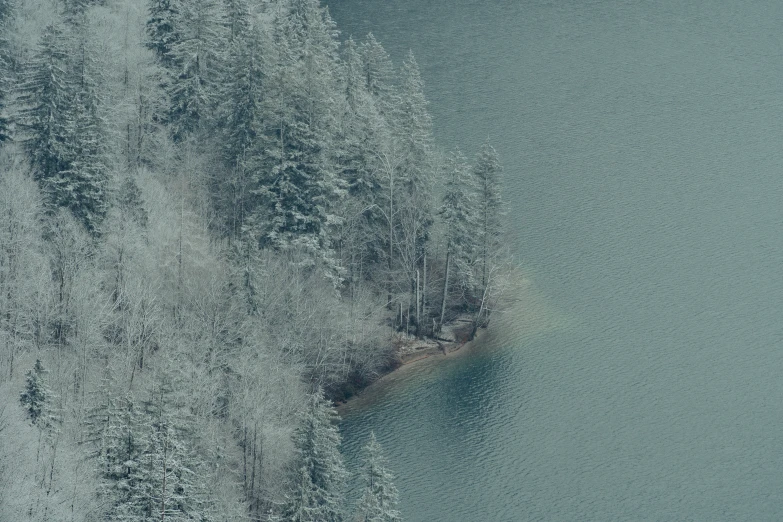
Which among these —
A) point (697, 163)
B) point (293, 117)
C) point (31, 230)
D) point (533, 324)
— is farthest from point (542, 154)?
point (31, 230)

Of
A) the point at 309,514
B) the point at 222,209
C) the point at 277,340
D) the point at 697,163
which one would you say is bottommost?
the point at 309,514

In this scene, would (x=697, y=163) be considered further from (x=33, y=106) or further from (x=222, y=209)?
(x=33, y=106)

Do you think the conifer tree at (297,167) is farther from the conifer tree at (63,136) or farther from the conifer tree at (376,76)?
the conifer tree at (63,136)

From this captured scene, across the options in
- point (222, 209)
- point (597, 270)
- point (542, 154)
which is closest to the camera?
point (222, 209)

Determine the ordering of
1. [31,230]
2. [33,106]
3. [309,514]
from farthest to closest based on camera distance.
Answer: [33,106] < [31,230] < [309,514]

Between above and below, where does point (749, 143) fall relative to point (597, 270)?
above

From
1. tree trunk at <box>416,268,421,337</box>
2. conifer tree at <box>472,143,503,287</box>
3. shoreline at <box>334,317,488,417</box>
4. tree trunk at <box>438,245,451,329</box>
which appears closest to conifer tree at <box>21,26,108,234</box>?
shoreline at <box>334,317,488,417</box>

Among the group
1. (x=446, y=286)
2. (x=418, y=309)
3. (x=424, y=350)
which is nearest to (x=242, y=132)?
(x=418, y=309)
